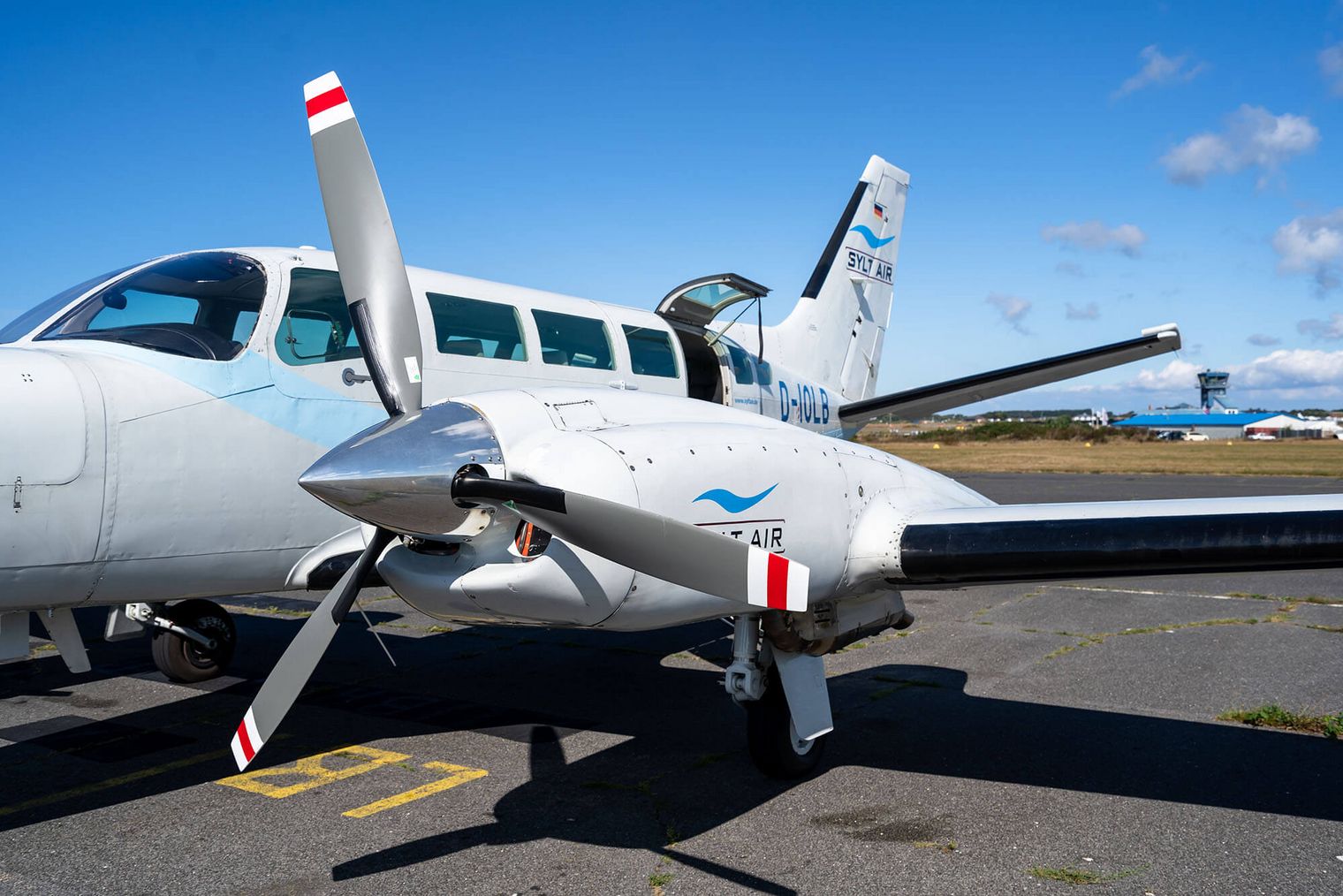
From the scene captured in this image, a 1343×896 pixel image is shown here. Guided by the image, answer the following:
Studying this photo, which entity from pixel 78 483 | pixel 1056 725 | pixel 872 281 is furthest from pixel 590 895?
pixel 872 281

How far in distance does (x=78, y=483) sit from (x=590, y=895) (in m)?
3.20

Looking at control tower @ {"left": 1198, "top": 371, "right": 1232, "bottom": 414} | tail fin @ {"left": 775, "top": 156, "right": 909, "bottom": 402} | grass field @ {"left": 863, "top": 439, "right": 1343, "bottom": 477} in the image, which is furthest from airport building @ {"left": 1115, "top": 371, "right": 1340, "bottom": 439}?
tail fin @ {"left": 775, "top": 156, "right": 909, "bottom": 402}

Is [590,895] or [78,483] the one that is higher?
[78,483]

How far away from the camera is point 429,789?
18.2ft

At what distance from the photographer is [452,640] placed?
9.84 metres

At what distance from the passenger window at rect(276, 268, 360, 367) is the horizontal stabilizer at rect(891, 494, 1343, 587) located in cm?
363

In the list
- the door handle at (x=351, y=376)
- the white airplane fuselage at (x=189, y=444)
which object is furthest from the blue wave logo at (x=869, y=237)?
the door handle at (x=351, y=376)

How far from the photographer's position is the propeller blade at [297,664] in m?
4.62

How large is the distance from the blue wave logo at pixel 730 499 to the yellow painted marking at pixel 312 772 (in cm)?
287

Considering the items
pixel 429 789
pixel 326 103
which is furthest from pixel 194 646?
pixel 326 103

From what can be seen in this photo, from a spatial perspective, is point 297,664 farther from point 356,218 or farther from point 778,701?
point 778,701

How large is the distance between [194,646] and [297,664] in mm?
4025

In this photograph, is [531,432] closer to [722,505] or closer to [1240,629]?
[722,505]

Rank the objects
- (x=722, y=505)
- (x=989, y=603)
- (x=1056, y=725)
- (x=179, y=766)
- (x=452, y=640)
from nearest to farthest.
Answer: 1. (x=722, y=505)
2. (x=179, y=766)
3. (x=1056, y=725)
4. (x=452, y=640)
5. (x=989, y=603)
